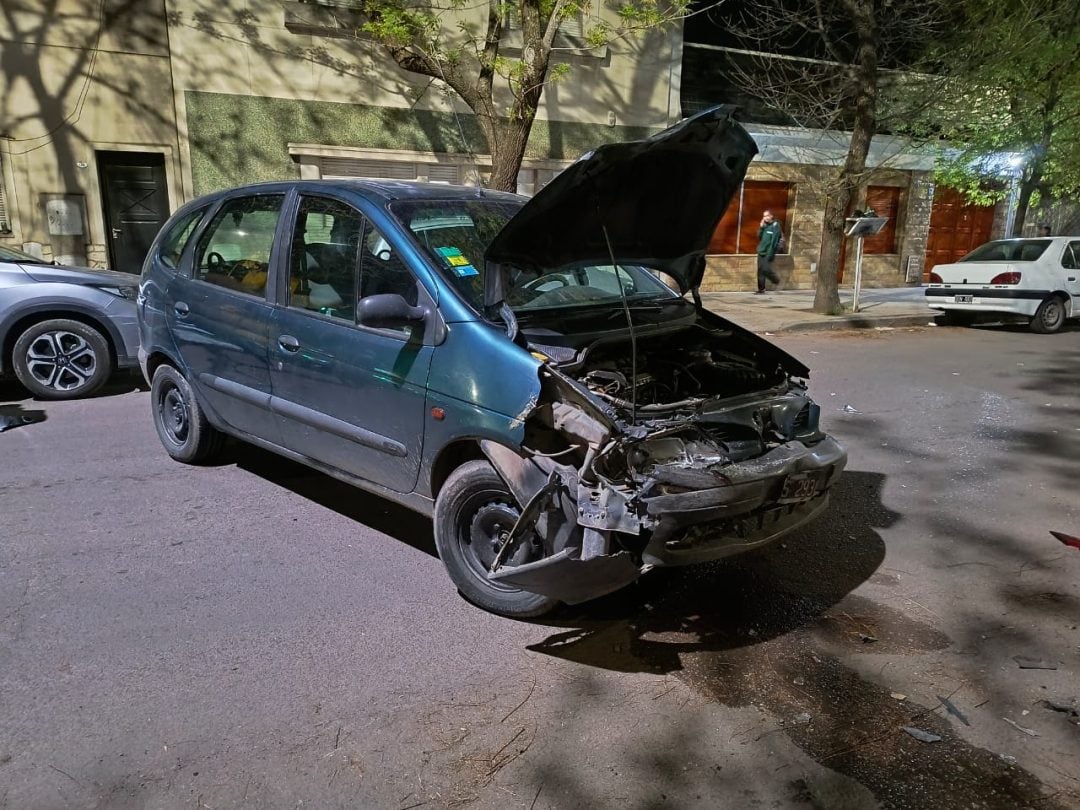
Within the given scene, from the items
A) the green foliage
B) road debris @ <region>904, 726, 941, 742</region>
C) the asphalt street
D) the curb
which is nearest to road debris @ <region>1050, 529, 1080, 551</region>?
the asphalt street

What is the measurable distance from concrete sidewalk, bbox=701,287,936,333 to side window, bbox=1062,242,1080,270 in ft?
7.48

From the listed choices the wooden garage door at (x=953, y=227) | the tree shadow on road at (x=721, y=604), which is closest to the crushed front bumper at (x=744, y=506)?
the tree shadow on road at (x=721, y=604)

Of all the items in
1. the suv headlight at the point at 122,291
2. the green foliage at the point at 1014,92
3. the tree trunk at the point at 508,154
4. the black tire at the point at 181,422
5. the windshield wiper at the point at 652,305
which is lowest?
the black tire at the point at 181,422

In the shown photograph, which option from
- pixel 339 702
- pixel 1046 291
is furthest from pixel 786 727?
pixel 1046 291

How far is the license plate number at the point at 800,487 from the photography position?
3.40 metres

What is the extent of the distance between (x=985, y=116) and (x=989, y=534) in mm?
13723

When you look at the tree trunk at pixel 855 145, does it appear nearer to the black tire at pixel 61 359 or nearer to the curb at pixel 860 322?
the curb at pixel 860 322

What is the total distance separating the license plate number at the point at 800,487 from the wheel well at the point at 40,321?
22.4ft

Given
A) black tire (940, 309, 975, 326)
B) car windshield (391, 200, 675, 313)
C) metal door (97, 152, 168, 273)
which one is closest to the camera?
car windshield (391, 200, 675, 313)

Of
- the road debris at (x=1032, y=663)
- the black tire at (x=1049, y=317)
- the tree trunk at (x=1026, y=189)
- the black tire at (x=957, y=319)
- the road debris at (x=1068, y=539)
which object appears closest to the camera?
the road debris at (x=1032, y=663)

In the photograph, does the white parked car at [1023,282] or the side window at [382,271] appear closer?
the side window at [382,271]

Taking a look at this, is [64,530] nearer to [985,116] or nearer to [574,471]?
[574,471]

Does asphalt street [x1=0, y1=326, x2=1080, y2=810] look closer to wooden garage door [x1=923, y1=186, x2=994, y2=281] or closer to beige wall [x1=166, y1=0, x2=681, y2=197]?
beige wall [x1=166, y1=0, x2=681, y2=197]

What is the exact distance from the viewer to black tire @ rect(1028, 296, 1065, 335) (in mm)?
13039
